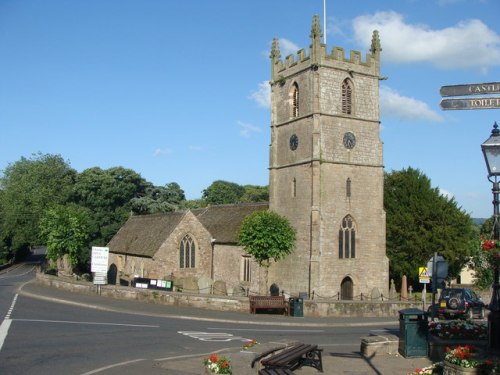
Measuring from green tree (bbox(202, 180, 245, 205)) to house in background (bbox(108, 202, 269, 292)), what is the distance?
57.4 metres

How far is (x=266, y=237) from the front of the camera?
34312 mm

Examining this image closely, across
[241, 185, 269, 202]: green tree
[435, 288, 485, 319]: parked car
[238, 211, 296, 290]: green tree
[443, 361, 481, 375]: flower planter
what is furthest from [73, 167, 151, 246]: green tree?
[443, 361, 481, 375]: flower planter

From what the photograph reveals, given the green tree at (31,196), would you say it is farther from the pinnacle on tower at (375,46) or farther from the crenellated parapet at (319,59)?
the pinnacle on tower at (375,46)

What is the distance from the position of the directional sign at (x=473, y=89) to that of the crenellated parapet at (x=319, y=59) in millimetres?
27933

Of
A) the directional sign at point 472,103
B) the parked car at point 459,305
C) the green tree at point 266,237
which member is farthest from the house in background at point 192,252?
the directional sign at point 472,103

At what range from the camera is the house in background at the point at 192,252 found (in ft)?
135

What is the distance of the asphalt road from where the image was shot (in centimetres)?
1441

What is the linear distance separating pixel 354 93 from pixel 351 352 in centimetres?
2645

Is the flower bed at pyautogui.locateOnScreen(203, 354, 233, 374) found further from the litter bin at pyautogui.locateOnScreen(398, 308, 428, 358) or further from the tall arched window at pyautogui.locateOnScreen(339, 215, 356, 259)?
the tall arched window at pyautogui.locateOnScreen(339, 215, 356, 259)

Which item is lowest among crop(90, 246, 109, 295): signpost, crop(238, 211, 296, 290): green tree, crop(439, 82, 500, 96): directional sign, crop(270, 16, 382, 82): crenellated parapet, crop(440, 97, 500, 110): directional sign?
crop(90, 246, 109, 295): signpost

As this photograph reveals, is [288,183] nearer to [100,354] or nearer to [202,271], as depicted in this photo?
[202,271]

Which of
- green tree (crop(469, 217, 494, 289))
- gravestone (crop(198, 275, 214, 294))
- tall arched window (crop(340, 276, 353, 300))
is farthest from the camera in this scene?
tall arched window (crop(340, 276, 353, 300))

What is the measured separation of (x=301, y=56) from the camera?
40156 mm

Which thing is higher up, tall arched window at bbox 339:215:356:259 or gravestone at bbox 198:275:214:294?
tall arched window at bbox 339:215:356:259
